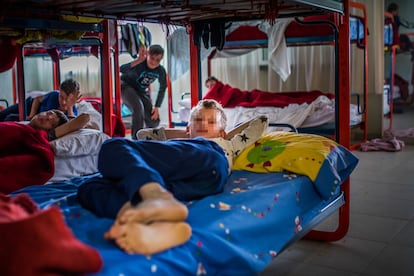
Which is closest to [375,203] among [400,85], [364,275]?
[364,275]

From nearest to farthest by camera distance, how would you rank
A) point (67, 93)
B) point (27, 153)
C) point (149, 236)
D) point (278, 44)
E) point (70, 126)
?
point (149, 236), point (27, 153), point (70, 126), point (67, 93), point (278, 44)

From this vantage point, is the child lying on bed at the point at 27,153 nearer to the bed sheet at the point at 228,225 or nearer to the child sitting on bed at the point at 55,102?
the bed sheet at the point at 228,225

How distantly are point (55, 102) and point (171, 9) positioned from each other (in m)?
2.09

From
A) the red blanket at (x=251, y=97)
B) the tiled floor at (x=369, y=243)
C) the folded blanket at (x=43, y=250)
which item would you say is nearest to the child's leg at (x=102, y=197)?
the folded blanket at (x=43, y=250)

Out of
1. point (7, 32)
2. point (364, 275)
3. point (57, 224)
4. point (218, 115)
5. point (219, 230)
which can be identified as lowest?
point (364, 275)

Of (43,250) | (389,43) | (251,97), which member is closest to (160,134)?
(43,250)

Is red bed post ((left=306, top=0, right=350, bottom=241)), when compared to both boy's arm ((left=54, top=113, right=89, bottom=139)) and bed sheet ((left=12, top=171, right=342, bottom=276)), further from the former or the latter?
boy's arm ((left=54, top=113, right=89, bottom=139))

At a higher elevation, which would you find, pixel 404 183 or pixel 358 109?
pixel 358 109

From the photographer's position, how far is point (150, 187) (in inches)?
72.2

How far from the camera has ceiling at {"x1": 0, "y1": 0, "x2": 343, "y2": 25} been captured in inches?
100.0

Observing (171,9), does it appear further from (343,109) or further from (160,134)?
(343,109)

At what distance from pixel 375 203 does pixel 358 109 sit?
8.63 feet

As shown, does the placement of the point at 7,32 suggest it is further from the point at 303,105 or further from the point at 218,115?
the point at 303,105

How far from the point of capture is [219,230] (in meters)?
1.85
